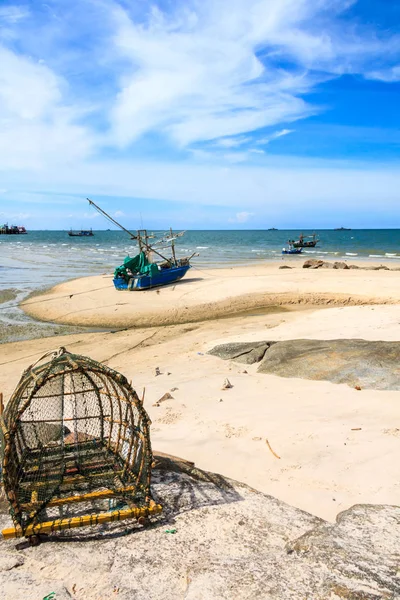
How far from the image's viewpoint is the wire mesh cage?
4.10 meters

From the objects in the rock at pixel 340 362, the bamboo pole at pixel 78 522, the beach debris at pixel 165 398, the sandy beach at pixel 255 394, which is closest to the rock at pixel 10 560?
the bamboo pole at pixel 78 522

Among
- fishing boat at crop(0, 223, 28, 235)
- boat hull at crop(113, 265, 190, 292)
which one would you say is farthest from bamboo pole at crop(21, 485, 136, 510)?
fishing boat at crop(0, 223, 28, 235)

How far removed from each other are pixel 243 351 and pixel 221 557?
22.3 feet

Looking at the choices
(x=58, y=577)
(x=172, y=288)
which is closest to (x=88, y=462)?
(x=58, y=577)

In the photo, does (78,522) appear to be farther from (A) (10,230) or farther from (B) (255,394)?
(A) (10,230)

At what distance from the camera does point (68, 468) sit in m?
5.16

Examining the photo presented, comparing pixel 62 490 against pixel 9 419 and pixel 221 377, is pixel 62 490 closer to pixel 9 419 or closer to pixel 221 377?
pixel 9 419

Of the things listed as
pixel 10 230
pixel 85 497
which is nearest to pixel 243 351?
pixel 85 497

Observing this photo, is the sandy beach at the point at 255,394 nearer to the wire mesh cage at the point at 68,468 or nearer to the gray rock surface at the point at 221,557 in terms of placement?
the gray rock surface at the point at 221,557

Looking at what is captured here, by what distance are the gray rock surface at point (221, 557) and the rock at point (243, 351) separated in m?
5.40

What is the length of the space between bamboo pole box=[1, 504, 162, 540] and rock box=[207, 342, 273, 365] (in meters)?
5.80

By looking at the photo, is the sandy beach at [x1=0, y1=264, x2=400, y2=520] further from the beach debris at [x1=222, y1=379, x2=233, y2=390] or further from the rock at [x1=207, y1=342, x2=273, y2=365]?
the rock at [x1=207, y1=342, x2=273, y2=365]

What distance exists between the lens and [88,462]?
210 inches

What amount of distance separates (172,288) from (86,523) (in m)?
19.5
